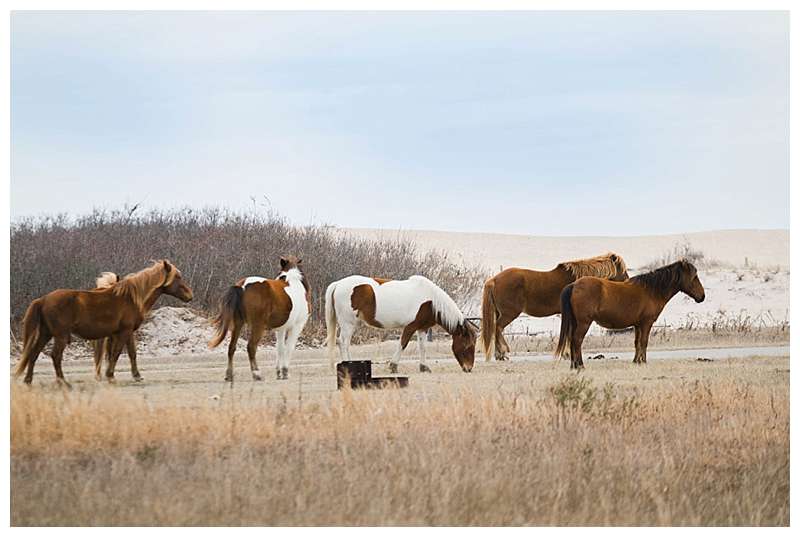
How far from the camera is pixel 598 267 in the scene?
64.6 ft

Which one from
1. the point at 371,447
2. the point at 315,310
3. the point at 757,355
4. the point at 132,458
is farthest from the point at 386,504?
the point at 315,310

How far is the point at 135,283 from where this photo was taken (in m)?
14.5

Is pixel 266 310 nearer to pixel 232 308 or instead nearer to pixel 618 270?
pixel 232 308

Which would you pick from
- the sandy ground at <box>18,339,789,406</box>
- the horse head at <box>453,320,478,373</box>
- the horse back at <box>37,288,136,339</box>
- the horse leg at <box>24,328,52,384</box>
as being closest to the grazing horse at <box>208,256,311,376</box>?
the sandy ground at <box>18,339,789,406</box>

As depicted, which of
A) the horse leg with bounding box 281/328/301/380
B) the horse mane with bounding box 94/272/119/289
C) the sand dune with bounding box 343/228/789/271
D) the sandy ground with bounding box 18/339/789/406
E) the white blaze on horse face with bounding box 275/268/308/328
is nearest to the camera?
A: the sandy ground with bounding box 18/339/789/406

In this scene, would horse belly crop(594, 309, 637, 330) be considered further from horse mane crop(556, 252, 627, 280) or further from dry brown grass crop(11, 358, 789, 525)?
dry brown grass crop(11, 358, 789, 525)

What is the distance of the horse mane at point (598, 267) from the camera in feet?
64.6

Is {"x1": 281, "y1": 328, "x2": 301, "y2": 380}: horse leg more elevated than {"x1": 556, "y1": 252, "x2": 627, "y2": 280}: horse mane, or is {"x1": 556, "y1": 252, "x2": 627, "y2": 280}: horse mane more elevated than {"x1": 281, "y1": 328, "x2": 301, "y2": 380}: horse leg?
{"x1": 556, "y1": 252, "x2": 627, "y2": 280}: horse mane

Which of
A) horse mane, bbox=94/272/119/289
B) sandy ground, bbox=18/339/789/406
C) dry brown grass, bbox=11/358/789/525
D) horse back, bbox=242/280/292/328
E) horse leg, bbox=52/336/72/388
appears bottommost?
dry brown grass, bbox=11/358/789/525

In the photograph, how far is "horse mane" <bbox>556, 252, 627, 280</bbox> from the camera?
1970 centimetres

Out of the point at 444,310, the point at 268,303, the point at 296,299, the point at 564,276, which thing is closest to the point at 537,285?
the point at 564,276

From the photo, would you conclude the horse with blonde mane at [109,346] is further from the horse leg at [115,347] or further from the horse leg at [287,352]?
the horse leg at [287,352]

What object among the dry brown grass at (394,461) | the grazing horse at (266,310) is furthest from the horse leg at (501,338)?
the dry brown grass at (394,461)

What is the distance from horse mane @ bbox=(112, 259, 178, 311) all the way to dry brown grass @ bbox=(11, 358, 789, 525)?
6.21ft
